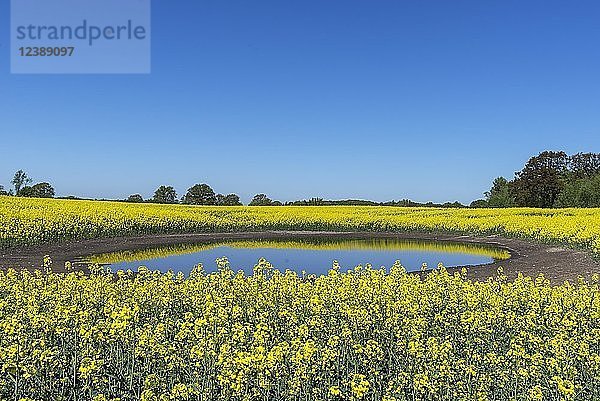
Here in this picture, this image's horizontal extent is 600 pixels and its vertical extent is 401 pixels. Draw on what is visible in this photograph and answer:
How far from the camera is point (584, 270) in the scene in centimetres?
1680

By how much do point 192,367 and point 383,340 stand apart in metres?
2.49

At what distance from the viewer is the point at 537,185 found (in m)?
75.5

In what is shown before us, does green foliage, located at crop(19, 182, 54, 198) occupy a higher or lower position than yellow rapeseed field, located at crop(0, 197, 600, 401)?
higher

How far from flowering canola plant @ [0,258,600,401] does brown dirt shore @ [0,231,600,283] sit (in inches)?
308

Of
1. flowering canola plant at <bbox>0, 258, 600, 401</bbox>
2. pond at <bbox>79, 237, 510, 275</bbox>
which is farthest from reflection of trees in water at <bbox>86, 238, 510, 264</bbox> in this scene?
flowering canola plant at <bbox>0, 258, 600, 401</bbox>

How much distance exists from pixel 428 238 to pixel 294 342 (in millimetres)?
28006

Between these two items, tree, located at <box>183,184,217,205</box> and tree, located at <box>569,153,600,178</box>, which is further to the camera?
tree, located at <box>569,153,600,178</box>

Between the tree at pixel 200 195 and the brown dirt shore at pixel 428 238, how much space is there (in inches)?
1616

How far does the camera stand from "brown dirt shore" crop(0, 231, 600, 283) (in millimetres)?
16984

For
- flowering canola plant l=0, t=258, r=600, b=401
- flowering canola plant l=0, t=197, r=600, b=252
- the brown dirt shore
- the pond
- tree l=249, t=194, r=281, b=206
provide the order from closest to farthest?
1. flowering canola plant l=0, t=258, r=600, b=401
2. the brown dirt shore
3. the pond
4. flowering canola plant l=0, t=197, r=600, b=252
5. tree l=249, t=194, r=281, b=206

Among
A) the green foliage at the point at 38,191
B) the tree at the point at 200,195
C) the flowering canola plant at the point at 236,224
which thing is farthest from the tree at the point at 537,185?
the green foliage at the point at 38,191

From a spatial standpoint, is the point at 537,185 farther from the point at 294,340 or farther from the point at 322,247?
the point at 294,340

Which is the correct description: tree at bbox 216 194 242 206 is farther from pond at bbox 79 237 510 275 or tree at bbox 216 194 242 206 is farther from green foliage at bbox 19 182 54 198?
pond at bbox 79 237 510 275

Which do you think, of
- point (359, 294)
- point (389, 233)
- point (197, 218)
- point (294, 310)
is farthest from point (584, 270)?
point (197, 218)
